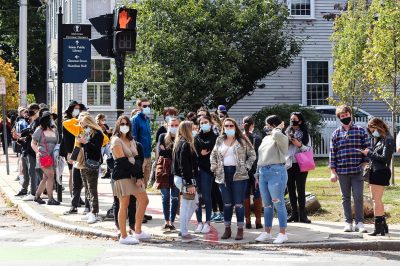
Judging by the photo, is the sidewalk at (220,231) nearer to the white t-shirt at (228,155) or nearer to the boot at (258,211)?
the boot at (258,211)

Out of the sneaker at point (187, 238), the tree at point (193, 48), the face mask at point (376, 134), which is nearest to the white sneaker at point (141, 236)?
the sneaker at point (187, 238)

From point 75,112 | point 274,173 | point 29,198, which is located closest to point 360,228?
point 274,173

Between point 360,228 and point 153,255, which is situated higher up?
point 360,228

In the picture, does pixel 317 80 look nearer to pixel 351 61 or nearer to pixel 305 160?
pixel 351 61

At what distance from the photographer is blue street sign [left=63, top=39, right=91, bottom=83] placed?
18.3 metres

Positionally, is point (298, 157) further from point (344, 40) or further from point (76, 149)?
point (344, 40)

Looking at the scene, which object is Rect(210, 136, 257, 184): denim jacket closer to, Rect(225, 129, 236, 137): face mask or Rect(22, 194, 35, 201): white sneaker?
Rect(225, 129, 236, 137): face mask

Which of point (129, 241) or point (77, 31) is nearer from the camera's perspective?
point (129, 241)

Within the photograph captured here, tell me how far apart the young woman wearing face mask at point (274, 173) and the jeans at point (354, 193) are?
119cm

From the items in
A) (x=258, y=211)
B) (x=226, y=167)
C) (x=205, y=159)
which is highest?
(x=205, y=159)

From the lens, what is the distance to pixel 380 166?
13188 millimetres

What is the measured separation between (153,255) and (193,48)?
656 inches

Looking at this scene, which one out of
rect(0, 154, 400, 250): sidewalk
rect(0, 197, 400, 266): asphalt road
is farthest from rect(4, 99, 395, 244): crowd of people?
rect(0, 197, 400, 266): asphalt road

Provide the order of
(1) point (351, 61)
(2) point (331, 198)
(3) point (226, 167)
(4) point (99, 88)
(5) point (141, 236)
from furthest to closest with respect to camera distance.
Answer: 1. (4) point (99, 88)
2. (1) point (351, 61)
3. (2) point (331, 198)
4. (5) point (141, 236)
5. (3) point (226, 167)
